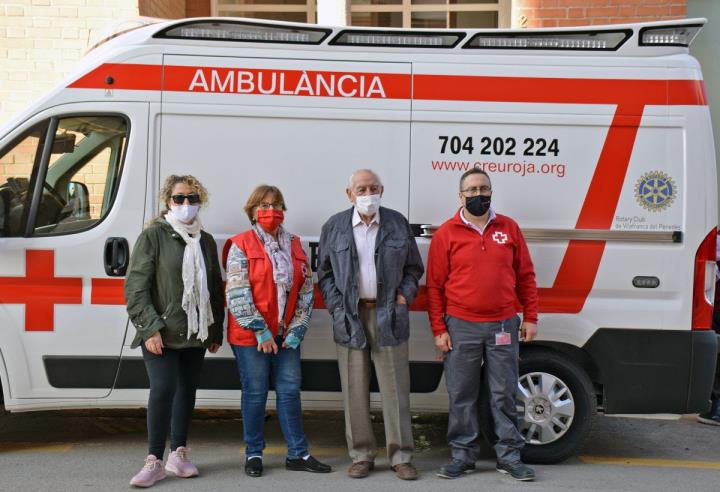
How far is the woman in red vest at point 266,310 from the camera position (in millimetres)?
4785

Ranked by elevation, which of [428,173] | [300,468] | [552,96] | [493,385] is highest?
[552,96]

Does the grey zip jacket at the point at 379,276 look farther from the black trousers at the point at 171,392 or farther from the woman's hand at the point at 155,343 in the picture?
the woman's hand at the point at 155,343

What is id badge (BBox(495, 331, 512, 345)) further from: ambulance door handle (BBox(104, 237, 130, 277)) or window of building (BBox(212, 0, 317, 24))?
window of building (BBox(212, 0, 317, 24))

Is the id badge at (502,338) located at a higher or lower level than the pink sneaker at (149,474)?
higher

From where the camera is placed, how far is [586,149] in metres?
5.14

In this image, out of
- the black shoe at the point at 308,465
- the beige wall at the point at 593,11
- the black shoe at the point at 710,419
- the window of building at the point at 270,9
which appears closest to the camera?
the black shoe at the point at 308,465

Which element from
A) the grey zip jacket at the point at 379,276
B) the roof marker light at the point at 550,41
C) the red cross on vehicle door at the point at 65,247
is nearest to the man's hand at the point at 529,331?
the grey zip jacket at the point at 379,276

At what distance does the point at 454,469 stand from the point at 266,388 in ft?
3.93

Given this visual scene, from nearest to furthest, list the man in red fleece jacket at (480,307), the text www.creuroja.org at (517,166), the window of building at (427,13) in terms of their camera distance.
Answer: the man in red fleece jacket at (480,307)
the text www.creuroja.org at (517,166)
the window of building at (427,13)

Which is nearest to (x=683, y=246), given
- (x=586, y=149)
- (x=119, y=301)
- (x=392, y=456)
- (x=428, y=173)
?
(x=586, y=149)

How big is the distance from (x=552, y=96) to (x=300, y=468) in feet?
8.85

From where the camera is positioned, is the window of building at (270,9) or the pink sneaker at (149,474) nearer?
the pink sneaker at (149,474)

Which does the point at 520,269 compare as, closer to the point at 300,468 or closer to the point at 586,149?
the point at 586,149

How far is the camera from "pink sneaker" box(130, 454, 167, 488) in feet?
15.6
